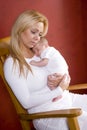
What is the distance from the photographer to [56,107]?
1.92 m

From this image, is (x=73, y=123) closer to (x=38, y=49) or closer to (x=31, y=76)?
(x=31, y=76)

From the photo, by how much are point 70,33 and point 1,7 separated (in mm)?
778

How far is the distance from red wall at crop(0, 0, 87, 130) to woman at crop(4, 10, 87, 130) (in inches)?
14.1

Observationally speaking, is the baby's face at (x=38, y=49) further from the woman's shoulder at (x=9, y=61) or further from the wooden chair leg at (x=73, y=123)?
the wooden chair leg at (x=73, y=123)

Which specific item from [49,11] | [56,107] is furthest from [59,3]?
[56,107]

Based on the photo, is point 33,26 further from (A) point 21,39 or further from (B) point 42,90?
(B) point 42,90

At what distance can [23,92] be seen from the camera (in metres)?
1.82

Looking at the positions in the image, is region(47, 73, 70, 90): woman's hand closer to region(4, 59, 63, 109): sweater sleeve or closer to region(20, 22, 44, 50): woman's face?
region(4, 59, 63, 109): sweater sleeve

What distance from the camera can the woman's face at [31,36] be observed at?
188 cm

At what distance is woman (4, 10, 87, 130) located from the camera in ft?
5.96

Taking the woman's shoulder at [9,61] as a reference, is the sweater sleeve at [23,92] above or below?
below

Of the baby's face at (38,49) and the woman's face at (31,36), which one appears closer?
the woman's face at (31,36)

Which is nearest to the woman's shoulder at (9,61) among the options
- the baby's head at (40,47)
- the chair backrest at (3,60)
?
the chair backrest at (3,60)

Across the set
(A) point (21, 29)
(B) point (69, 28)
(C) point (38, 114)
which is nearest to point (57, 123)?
(C) point (38, 114)
